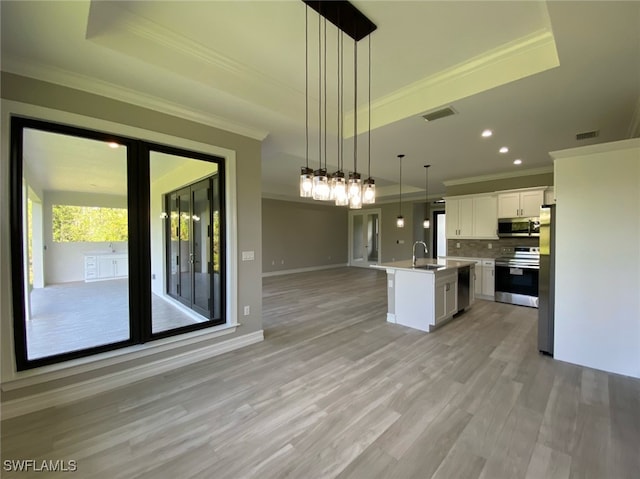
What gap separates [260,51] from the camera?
248 centimetres

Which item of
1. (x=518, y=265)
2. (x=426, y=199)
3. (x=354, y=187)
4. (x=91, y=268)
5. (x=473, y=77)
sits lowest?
(x=518, y=265)

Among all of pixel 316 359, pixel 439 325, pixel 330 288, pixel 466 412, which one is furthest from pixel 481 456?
pixel 330 288

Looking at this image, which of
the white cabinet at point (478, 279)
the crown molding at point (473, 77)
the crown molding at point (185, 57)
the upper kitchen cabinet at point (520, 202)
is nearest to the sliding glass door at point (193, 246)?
the crown molding at point (185, 57)

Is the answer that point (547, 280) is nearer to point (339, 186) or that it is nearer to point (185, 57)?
point (339, 186)

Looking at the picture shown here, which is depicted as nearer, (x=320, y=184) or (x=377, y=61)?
(x=320, y=184)

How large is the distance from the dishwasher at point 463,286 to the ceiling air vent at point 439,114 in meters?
2.64

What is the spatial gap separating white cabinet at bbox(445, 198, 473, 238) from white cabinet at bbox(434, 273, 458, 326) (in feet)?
7.61

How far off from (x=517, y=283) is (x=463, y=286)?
1.50 m

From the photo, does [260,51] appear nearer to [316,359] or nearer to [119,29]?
[119,29]

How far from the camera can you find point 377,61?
2605mm

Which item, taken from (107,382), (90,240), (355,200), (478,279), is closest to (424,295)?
(355,200)

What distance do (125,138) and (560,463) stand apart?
424cm

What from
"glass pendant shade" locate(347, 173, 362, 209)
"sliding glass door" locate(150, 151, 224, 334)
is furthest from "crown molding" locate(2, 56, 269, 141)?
"glass pendant shade" locate(347, 173, 362, 209)

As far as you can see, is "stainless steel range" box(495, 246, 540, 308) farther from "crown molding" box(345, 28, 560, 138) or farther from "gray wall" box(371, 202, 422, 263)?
"gray wall" box(371, 202, 422, 263)
